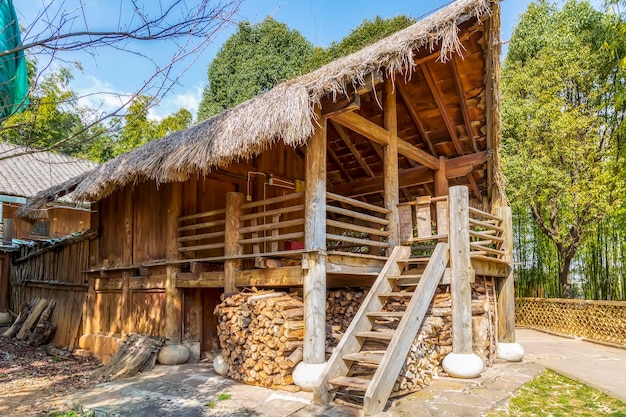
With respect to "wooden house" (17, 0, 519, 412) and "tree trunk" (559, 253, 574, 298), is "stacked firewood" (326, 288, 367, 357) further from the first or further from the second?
"tree trunk" (559, 253, 574, 298)

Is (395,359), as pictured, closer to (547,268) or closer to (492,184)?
(492,184)

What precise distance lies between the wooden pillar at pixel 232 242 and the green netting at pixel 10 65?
11.2ft

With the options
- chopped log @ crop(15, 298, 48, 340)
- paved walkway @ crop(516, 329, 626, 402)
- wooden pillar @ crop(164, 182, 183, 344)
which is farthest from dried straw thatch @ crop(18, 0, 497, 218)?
chopped log @ crop(15, 298, 48, 340)

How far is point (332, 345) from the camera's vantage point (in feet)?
19.7

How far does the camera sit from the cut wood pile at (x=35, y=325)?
874 centimetres

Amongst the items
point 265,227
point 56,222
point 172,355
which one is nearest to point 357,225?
point 265,227

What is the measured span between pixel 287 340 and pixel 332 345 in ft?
3.90

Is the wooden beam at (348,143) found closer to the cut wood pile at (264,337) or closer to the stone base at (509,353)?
the cut wood pile at (264,337)

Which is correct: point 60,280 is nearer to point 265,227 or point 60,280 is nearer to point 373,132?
point 265,227

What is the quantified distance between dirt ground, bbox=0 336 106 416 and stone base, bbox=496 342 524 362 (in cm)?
555

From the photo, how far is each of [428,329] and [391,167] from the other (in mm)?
2299

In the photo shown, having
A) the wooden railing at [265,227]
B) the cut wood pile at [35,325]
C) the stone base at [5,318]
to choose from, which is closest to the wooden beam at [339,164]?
the wooden railing at [265,227]

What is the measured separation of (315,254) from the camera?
5039 millimetres

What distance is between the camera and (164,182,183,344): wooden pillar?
6621mm
